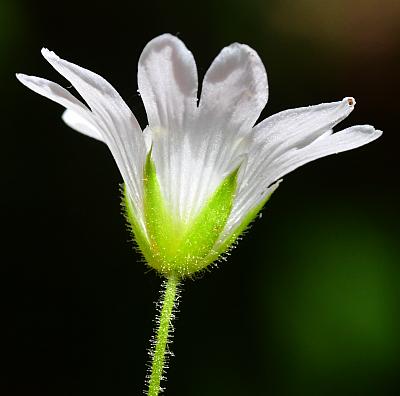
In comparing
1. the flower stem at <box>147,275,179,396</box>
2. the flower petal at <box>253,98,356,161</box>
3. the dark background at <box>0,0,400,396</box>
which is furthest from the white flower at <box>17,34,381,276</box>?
the dark background at <box>0,0,400,396</box>

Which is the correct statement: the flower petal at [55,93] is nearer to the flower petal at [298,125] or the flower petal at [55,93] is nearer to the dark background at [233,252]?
the flower petal at [298,125]

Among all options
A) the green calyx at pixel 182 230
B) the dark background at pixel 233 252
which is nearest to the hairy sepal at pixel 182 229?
the green calyx at pixel 182 230

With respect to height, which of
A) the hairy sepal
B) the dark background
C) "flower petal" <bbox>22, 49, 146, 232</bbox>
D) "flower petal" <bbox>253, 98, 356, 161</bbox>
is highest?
the dark background

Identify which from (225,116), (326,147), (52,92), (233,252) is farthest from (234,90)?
(233,252)

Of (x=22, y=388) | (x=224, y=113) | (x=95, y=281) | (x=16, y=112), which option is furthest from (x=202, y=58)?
(x=224, y=113)

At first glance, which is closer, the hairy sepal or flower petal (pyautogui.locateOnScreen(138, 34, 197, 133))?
flower petal (pyautogui.locateOnScreen(138, 34, 197, 133))

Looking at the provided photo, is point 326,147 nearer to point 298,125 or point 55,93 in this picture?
point 298,125

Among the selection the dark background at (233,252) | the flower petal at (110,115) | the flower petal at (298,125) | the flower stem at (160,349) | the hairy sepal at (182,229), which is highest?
the dark background at (233,252)

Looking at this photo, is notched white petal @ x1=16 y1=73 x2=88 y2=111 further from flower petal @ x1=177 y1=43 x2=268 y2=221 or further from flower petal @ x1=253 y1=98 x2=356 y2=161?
flower petal @ x1=253 y1=98 x2=356 y2=161

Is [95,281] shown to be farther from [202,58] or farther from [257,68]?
[257,68]
